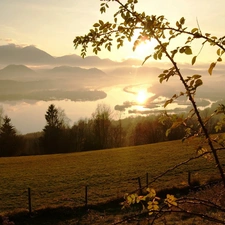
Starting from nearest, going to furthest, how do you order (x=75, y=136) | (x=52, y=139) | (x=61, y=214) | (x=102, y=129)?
1. (x=61, y=214)
2. (x=52, y=139)
3. (x=75, y=136)
4. (x=102, y=129)

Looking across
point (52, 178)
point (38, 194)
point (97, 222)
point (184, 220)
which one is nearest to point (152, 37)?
point (184, 220)

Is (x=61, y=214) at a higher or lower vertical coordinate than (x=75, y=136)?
lower

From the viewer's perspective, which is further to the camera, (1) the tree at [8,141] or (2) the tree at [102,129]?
(2) the tree at [102,129]

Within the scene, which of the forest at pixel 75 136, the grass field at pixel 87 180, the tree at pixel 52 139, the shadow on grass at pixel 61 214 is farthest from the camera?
the tree at pixel 52 139

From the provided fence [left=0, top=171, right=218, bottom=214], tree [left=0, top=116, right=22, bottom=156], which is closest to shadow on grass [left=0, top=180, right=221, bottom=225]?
fence [left=0, top=171, right=218, bottom=214]

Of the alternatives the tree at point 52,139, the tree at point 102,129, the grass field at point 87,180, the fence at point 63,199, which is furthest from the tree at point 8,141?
the fence at point 63,199

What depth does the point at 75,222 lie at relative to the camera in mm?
16281

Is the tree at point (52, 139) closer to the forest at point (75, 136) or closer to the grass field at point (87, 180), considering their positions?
the forest at point (75, 136)

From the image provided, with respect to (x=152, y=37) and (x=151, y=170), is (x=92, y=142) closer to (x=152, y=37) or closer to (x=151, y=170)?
(x=151, y=170)

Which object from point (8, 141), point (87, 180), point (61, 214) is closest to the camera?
point (61, 214)

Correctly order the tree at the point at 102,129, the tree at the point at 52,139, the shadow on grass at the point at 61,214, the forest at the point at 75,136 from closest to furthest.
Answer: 1. the shadow on grass at the point at 61,214
2. the forest at the point at 75,136
3. the tree at the point at 52,139
4. the tree at the point at 102,129

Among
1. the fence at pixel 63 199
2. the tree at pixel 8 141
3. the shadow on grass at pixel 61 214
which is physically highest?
the tree at pixel 8 141

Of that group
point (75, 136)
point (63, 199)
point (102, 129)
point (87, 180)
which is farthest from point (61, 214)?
point (102, 129)

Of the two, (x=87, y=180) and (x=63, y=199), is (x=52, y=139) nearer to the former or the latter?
(x=87, y=180)
